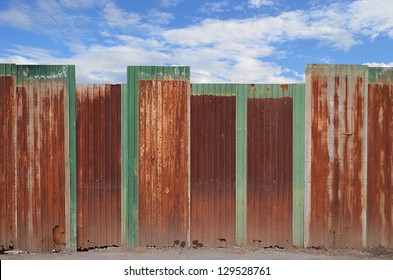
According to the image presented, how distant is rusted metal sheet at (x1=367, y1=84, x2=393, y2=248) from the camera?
6.85 m

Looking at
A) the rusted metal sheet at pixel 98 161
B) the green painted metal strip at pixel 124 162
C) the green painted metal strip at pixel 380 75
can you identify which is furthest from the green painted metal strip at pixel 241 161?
the green painted metal strip at pixel 380 75

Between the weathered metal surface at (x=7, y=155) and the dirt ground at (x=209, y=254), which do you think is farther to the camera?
the weathered metal surface at (x=7, y=155)

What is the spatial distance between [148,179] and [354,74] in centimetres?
472

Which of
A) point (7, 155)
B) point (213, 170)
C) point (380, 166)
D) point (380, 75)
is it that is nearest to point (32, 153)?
point (7, 155)

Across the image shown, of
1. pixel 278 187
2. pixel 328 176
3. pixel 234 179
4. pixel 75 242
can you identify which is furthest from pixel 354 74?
pixel 75 242

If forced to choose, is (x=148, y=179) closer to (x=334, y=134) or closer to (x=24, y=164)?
(x=24, y=164)

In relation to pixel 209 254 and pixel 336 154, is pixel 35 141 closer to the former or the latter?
pixel 209 254

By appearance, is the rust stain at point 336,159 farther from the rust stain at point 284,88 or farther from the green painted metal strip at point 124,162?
the green painted metal strip at point 124,162

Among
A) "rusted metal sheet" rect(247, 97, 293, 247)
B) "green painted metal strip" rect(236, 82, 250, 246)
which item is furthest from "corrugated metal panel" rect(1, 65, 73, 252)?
"rusted metal sheet" rect(247, 97, 293, 247)

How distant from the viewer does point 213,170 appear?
6828mm

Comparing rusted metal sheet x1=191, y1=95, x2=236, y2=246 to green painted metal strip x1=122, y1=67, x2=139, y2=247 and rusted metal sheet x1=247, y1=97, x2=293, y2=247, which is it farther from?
green painted metal strip x1=122, y1=67, x2=139, y2=247

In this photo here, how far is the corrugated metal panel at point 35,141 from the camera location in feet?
22.1

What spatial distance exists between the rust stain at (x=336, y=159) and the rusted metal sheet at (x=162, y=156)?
104 inches

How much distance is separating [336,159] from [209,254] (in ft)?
10.6
